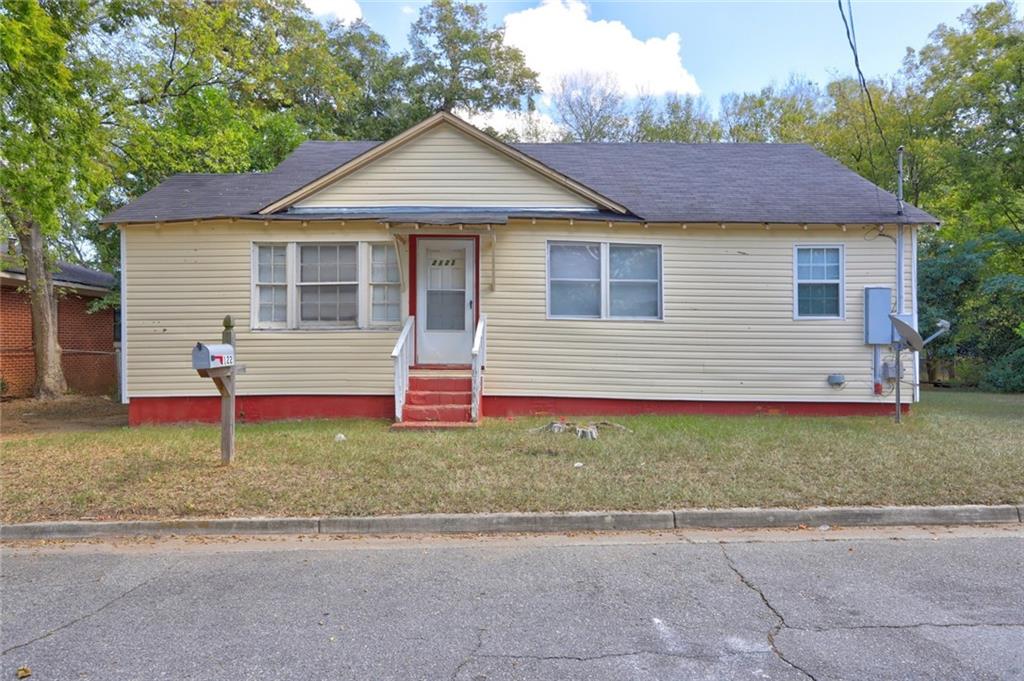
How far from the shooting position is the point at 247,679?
283 centimetres

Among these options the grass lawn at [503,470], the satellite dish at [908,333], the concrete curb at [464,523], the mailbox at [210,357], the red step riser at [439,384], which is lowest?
the concrete curb at [464,523]

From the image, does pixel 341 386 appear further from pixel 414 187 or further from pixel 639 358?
pixel 639 358

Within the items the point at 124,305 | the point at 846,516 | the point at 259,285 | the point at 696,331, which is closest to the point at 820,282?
the point at 696,331

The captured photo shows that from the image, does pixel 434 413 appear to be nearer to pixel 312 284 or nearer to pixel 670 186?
pixel 312 284

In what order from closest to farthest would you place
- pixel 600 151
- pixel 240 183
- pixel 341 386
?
pixel 341 386
pixel 240 183
pixel 600 151

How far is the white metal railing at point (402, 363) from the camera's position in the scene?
28.4 feet

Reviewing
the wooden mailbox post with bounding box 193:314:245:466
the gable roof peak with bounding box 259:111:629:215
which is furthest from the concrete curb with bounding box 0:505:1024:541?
the gable roof peak with bounding box 259:111:629:215

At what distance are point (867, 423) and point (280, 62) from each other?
15.3 metres

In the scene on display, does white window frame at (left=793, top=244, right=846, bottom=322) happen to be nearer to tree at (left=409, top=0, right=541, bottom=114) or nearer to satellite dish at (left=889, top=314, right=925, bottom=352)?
satellite dish at (left=889, top=314, right=925, bottom=352)

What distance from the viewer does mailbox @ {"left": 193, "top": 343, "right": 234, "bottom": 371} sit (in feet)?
18.8

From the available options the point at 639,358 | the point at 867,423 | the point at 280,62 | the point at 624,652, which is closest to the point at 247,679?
the point at 624,652

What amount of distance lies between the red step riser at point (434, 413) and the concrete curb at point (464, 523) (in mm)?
3700

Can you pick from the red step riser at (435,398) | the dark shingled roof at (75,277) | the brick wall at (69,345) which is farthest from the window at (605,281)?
the brick wall at (69,345)

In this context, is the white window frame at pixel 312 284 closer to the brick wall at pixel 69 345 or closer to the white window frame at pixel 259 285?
the white window frame at pixel 259 285
